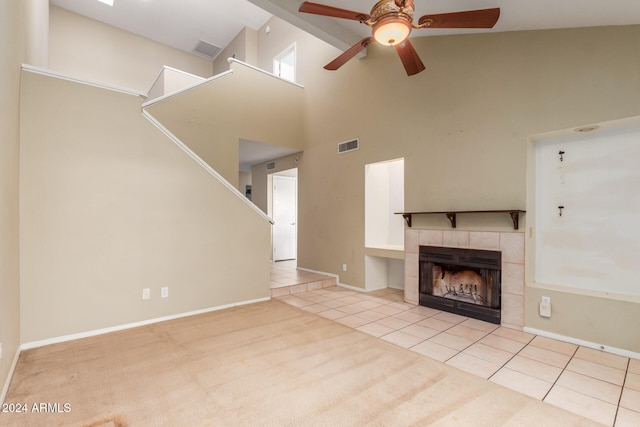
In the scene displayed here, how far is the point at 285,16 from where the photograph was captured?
11.8 ft

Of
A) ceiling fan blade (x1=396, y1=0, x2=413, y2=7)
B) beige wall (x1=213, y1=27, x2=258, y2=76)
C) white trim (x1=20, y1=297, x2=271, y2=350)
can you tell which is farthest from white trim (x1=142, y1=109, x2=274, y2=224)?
beige wall (x1=213, y1=27, x2=258, y2=76)

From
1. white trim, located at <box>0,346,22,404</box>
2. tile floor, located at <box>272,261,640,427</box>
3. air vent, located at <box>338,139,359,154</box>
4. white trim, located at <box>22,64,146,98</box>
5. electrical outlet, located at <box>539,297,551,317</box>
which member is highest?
white trim, located at <box>22,64,146,98</box>

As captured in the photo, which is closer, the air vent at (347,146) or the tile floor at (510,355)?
the tile floor at (510,355)

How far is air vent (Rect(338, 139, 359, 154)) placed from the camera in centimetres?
500

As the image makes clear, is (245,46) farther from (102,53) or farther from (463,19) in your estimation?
(463,19)

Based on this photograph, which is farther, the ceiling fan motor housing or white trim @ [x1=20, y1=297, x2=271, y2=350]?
white trim @ [x1=20, y1=297, x2=271, y2=350]

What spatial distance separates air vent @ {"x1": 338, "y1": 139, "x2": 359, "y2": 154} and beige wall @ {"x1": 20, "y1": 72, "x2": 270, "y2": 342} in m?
2.21

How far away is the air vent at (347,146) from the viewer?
5004mm

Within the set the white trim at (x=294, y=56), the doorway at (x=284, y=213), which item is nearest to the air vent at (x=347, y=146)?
the doorway at (x=284, y=213)

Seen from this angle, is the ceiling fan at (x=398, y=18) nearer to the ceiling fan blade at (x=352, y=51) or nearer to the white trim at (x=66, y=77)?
the ceiling fan blade at (x=352, y=51)

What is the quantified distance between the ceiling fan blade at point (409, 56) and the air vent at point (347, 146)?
6.70 feet

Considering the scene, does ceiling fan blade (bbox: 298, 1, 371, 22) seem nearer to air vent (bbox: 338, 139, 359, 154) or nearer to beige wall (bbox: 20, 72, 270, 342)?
beige wall (bbox: 20, 72, 270, 342)

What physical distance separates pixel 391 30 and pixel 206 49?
25.6 ft

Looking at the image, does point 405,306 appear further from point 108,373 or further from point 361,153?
point 108,373
